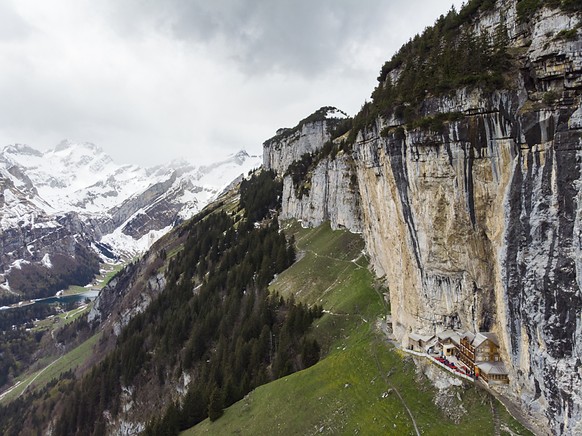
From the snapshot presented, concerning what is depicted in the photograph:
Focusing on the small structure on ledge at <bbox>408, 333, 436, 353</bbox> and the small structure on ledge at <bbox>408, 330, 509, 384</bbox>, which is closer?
the small structure on ledge at <bbox>408, 330, 509, 384</bbox>

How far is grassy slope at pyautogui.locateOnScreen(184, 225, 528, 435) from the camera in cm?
3203

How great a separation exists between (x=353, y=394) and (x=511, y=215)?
2323cm

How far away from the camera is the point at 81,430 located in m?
90.6

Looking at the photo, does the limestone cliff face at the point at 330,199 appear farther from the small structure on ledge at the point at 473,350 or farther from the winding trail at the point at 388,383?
the small structure on ledge at the point at 473,350

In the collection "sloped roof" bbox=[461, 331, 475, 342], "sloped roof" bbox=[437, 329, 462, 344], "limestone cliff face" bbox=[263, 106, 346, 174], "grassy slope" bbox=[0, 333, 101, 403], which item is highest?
"limestone cliff face" bbox=[263, 106, 346, 174]

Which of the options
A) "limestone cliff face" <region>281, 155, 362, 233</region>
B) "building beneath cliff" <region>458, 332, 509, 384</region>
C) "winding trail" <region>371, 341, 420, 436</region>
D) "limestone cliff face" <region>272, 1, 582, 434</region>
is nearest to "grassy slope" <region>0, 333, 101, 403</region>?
"limestone cliff face" <region>281, 155, 362, 233</region>

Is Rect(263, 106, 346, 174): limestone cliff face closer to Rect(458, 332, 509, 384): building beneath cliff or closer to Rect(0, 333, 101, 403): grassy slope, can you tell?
Rect(0, 333, 101, 403): grassy slope

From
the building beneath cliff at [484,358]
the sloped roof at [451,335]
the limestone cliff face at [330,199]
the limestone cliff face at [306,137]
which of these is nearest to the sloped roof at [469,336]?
the building beneath cliff at [484,358]

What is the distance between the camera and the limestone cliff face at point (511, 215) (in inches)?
1003

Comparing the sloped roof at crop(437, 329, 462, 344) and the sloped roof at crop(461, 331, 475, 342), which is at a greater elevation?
the sloped roof at crop(461, 331, 475, 342)

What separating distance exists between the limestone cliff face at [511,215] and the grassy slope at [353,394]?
3.65 metres

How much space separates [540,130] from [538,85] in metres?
3.86

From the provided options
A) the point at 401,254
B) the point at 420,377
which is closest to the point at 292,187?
the point at 401,254

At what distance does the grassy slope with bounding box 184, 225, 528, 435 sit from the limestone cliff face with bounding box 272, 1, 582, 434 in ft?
12.0
